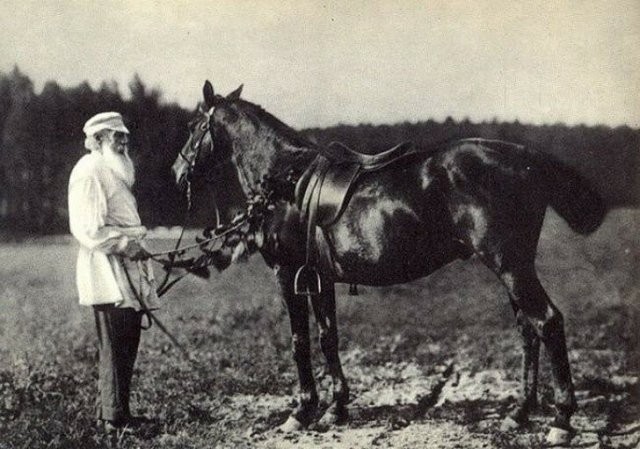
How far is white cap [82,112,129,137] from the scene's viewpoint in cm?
376

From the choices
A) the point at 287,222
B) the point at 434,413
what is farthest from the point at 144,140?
the point at 434,413

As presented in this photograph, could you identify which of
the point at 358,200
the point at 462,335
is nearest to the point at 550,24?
the point at 358,200

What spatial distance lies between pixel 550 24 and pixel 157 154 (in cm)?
231

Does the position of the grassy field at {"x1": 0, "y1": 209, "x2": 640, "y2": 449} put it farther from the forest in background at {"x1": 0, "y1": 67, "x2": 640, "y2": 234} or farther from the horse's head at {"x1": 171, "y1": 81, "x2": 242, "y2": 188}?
the horse's head at {"x1": 171, "y1": 81, "x2": 242, "y2": 188}

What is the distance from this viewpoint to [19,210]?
413 centimetres

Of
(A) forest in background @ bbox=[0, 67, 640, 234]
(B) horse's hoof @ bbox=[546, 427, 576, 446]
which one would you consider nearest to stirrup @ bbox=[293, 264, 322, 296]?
(A) forest in background @ bbox=[0, 67, 640, 234]

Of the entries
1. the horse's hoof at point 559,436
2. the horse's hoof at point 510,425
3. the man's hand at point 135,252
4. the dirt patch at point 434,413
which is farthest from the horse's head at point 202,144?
the horse's hoof at point 559,436

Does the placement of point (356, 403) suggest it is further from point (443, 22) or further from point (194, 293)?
point (443, 22)

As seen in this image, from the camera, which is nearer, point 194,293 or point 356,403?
point 356,403

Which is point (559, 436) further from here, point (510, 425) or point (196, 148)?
point (196, 148)

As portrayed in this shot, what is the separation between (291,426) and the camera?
3.75m

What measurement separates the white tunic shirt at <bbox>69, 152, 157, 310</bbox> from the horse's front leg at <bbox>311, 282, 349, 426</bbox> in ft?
3.08

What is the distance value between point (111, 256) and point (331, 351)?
1.25 m

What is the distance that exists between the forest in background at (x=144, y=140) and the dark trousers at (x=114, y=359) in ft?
1.80
